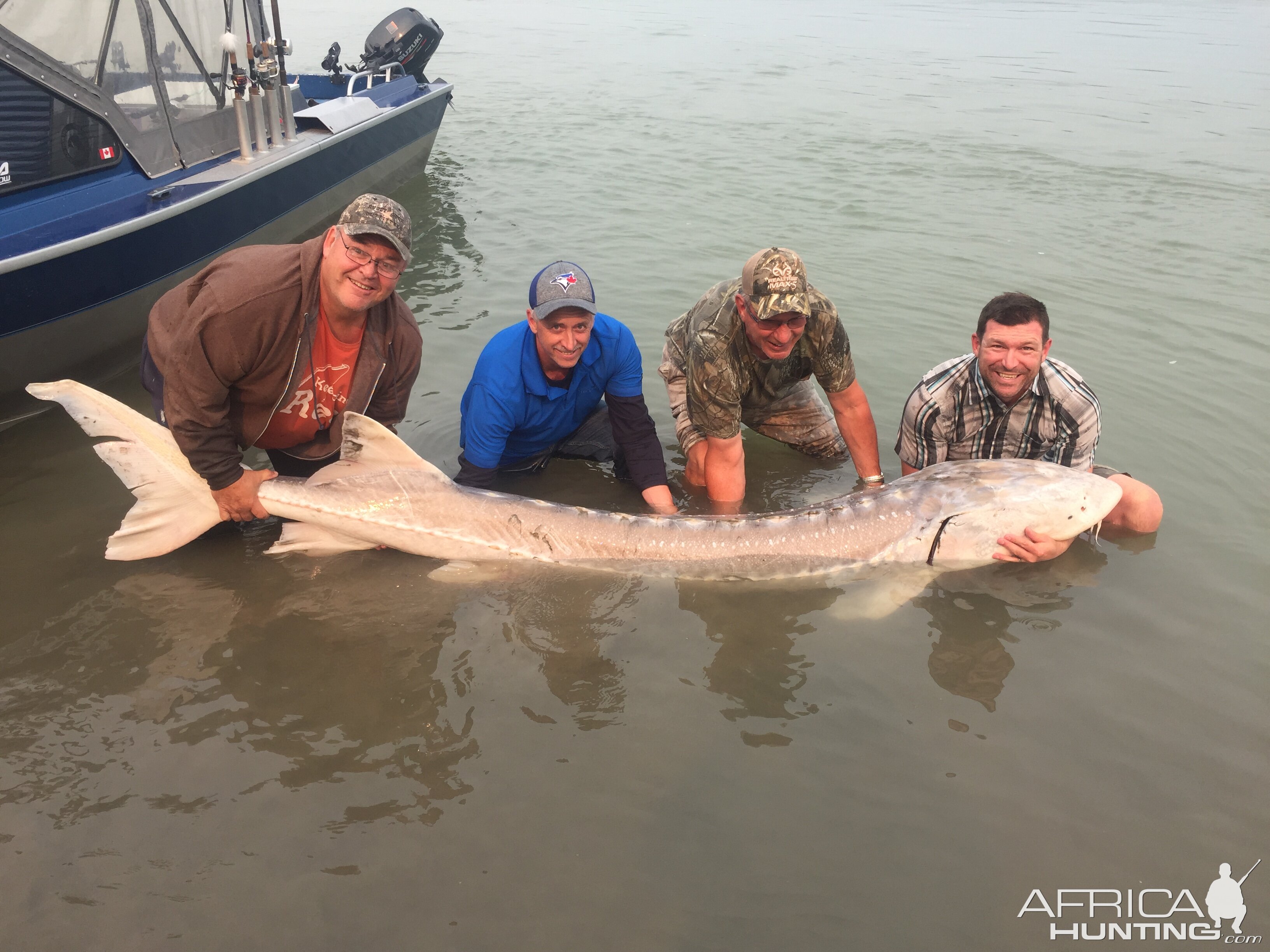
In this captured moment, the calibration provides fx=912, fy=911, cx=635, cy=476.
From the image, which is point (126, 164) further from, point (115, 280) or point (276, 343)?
point (276, 343)

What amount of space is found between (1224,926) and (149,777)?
2.96 metres

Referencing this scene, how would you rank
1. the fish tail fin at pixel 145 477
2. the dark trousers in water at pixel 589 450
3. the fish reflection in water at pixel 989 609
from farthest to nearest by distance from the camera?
the dark trousers in water at pixel 589 450 < the fish tail fin at pixel 145 477 < the fish reflection in water at pixel 989 609

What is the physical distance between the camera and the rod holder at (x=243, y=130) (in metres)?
6.57

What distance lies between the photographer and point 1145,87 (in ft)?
55.6

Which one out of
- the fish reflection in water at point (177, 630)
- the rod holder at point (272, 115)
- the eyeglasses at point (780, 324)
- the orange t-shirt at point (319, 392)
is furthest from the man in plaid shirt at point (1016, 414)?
the rod holder at point (272, 115)

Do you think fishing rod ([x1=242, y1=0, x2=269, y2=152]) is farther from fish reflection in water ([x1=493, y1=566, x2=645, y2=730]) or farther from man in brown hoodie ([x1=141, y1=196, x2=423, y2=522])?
fish reflection in water ([x1=493, y1=566, x2=645, y2=730])

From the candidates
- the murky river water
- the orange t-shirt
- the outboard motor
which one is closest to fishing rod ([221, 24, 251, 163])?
the murky river water

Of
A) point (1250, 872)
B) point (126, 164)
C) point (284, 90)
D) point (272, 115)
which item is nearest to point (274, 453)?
point (126, 164)

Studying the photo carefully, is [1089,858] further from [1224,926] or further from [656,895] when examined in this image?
[656,895]

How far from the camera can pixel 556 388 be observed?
4.20 meters

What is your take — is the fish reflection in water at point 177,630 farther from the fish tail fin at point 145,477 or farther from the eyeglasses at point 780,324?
the eyeglasses at point 780,324

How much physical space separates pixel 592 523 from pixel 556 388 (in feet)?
2.54

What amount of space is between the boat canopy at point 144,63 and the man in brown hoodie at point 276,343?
231 centimetres

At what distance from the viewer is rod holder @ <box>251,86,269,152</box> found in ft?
22.4
